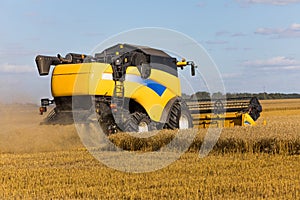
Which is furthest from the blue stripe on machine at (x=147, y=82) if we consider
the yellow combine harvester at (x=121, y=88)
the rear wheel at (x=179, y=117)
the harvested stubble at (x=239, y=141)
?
the harvested stubble at (x=239, y=141)

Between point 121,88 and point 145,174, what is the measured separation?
421cm

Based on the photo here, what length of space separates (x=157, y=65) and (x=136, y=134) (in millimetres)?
1998

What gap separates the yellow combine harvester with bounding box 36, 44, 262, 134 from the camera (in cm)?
1318

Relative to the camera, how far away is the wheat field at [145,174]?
8.01 metres

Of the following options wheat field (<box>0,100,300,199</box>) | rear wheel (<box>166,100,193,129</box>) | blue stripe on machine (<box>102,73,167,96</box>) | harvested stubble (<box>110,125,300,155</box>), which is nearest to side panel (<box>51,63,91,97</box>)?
blue stripe on machine (<box>102,73,167,96</box>)

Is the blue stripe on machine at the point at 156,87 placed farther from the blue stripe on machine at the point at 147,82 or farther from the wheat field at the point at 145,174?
the wheat field at the point at 145,174

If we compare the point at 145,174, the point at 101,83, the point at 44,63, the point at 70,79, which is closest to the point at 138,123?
the point at 101,83

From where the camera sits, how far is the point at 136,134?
46.3ft

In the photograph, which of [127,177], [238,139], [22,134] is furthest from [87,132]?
[127,177]

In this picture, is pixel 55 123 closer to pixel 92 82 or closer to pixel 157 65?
pixel 92 82

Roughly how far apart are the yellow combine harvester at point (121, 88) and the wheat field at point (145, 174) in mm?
551

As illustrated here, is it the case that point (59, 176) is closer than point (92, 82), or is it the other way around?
point (59, 176)

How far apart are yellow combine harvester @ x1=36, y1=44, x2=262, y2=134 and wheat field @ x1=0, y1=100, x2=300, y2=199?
0.55m

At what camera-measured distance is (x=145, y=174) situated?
32.2ft
